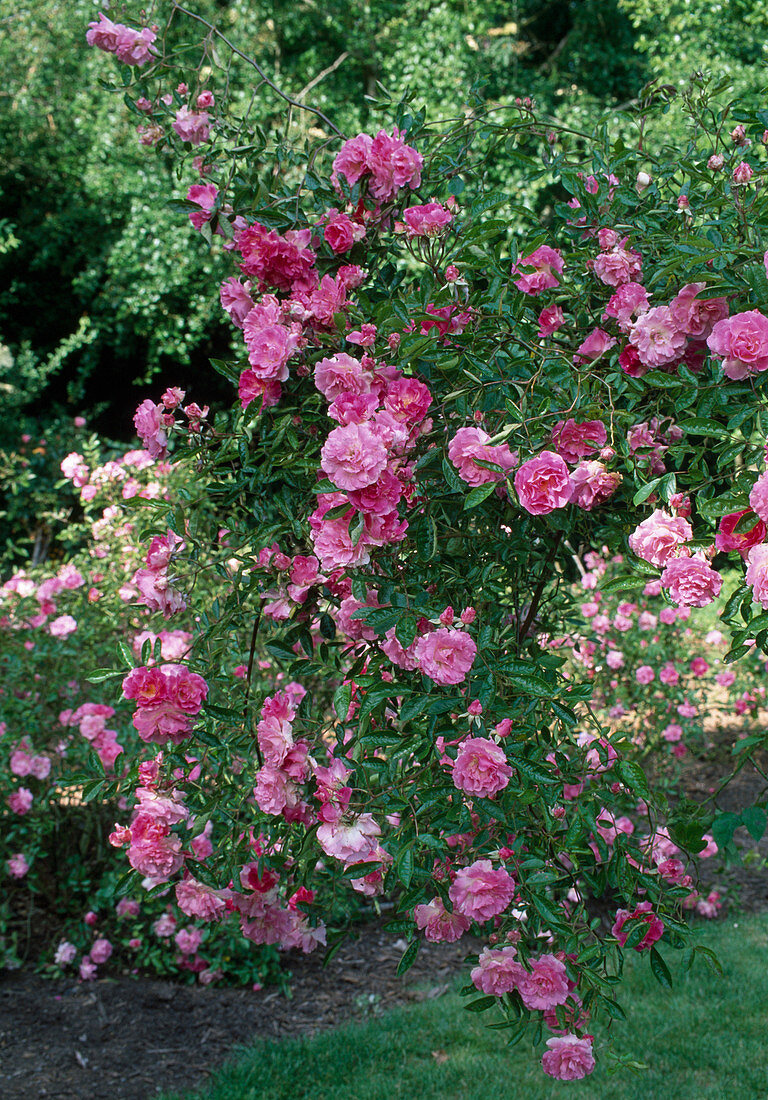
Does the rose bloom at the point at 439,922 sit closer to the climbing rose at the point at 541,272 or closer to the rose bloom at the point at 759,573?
the rose bloom at the point at 759,573

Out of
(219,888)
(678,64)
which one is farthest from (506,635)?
(678,64)

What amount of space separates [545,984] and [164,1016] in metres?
2.04

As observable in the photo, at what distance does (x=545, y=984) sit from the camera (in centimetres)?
137

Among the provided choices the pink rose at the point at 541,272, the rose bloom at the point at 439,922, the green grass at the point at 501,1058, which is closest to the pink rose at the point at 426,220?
the pink rose at the point at 541,272

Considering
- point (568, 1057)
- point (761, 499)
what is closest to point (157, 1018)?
point (568, 1057)

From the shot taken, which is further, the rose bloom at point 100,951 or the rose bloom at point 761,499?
the rose bloom at point 100,951

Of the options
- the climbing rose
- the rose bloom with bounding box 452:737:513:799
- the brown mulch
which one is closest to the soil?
the brown mulch

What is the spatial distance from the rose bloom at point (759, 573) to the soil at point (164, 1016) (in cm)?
168

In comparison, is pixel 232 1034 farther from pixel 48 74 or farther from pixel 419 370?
pixel 48 74

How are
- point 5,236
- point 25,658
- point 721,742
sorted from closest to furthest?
1. point 25,658
2. point 721,742
3. point 5,236

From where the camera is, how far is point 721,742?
5.49m

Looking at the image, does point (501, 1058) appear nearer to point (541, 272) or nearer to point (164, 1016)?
point (164, 1016)

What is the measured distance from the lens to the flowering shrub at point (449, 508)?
1.20 metres

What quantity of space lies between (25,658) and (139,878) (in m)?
2.06
